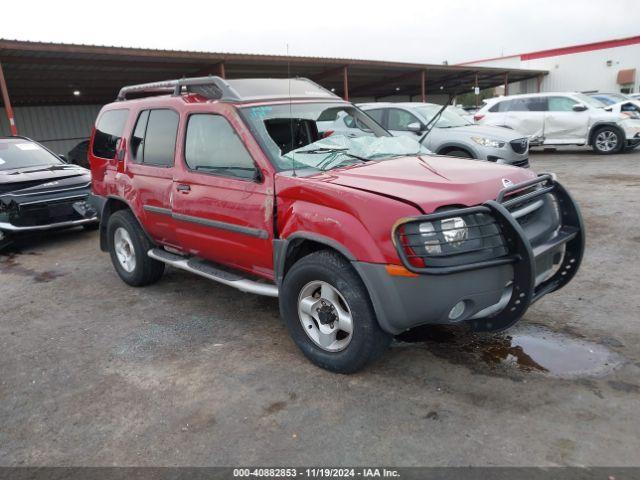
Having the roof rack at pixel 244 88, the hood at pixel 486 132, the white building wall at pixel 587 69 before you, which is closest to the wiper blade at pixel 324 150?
the roof rack at pixel 244 88

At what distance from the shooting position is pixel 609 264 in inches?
204

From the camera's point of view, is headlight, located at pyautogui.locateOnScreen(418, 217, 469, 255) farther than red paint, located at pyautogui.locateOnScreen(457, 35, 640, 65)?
No

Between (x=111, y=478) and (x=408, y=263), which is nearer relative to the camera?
(x=111, y=478)

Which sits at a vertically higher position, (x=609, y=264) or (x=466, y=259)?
(x=466, y=259)

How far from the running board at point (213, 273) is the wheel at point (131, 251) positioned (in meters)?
0.19

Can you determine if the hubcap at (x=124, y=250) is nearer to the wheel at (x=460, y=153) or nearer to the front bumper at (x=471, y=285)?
the front bumper at (x=471, y=285)

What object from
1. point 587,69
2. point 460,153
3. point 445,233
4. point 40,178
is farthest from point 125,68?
point 587,69

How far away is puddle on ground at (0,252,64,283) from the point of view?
20.1 feet

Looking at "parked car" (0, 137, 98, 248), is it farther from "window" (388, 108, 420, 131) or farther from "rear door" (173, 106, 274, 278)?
"window" (388, 108, 420, 131)

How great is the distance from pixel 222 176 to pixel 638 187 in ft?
26.3

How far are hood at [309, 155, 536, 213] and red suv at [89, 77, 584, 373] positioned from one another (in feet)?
0.04

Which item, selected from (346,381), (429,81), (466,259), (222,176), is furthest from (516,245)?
(429,81)

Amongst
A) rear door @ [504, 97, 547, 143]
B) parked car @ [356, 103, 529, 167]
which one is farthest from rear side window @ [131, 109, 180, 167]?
rear door @ [504, 97, 547, 143]

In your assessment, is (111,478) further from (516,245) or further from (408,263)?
(516,245)
